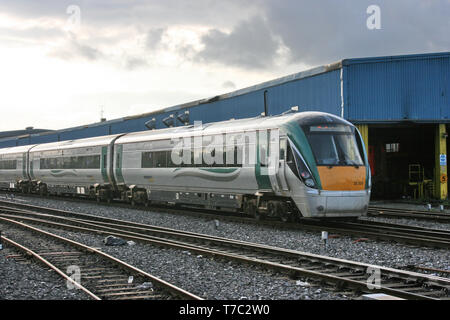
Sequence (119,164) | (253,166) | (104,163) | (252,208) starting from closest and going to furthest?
(253,166) → (252,208) → (119,164) → (104,163)

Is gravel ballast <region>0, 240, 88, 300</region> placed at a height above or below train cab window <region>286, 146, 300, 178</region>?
below

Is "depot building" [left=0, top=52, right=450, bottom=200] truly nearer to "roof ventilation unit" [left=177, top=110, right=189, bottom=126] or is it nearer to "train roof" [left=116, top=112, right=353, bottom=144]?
"roof ventilation unit" [left=177, top=110, right=189, bottom=126]

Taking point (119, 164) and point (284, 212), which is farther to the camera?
point (119, 164)

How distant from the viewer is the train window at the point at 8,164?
3593 cm

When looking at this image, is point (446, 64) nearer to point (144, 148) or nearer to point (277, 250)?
point (144, 148)

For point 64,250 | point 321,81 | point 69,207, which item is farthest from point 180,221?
point 321,81

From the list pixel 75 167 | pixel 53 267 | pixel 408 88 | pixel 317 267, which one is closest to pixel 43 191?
pixel 75 167

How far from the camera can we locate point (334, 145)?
1366cm

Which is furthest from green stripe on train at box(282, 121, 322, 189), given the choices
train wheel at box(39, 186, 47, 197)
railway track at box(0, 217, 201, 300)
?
train wheel at box(39, 186, 47, 197)

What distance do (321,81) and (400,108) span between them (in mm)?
3832

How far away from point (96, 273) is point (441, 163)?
19.6 metres

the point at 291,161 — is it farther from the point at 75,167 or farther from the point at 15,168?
the point at 15,168

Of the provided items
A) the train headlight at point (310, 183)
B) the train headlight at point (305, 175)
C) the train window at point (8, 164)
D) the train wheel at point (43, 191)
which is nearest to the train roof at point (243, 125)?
the train headlight at point (305, 175)

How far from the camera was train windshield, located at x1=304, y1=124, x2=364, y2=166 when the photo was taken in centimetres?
1340
